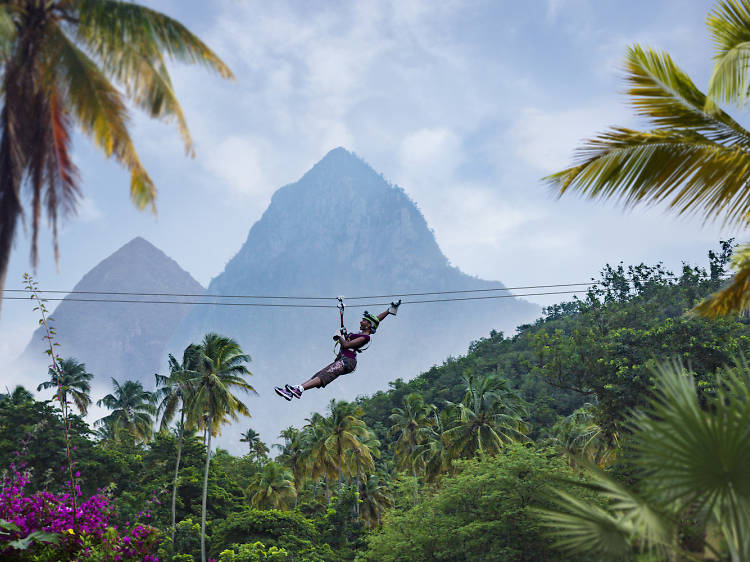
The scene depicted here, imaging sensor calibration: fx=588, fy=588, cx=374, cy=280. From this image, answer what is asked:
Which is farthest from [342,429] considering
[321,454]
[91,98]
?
[91,98]

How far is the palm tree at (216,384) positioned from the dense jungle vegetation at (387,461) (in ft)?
0.37

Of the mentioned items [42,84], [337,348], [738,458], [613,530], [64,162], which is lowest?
[613,530]

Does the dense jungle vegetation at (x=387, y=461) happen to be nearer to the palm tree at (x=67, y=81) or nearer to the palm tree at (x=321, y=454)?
the palm tree at (x=321, y=454)

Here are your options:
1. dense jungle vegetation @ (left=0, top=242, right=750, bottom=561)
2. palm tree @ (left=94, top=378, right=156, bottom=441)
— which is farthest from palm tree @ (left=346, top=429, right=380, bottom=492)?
palm tree @ (left=94, top=378, right=156, bottom=441)

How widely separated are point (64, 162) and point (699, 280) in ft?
149

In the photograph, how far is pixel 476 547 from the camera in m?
20.0

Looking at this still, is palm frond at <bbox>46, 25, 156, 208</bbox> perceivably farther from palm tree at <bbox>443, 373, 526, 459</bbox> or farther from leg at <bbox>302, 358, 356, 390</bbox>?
palm tree at <bbox>443, 373, 526, 459</bbox>

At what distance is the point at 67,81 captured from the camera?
764 centimetres

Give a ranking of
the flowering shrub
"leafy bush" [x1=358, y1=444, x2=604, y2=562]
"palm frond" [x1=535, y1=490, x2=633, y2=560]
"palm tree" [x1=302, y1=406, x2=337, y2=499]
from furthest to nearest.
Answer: "palm tree" [x1=302, y1=406, x2=337, y2=499] < "leafy bush" [x1=358, y1=444, x2=604, y2=562] < the flowering shrub < "palm frond" [x1=535, y1=490, x2=633, y2=560]

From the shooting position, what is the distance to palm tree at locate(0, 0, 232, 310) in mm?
7258

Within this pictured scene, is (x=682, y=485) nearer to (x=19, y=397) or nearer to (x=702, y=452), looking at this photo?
(x=702, y=452)

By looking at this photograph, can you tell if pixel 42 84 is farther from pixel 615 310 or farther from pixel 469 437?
pixel 615 310

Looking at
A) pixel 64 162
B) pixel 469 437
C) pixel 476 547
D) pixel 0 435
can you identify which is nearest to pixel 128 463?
pixel 0 435

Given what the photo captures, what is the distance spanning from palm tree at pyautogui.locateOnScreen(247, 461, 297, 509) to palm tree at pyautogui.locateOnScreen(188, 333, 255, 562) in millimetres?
8896
